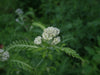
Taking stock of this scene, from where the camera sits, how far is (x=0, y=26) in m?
4.45

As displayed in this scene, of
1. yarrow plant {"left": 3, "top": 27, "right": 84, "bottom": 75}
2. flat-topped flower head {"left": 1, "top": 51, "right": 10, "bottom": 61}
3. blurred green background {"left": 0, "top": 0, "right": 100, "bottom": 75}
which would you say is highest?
blurred green background {"left": 0, "top": 0, "right": 100, "bottom": 75}

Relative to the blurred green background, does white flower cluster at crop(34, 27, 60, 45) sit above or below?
below

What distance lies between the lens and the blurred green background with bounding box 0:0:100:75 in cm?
351

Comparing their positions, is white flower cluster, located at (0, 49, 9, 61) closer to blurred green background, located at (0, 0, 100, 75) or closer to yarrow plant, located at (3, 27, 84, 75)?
yarrow plant, located at (3, 27, 84, 75)

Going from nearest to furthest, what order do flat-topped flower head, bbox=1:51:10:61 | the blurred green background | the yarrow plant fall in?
the yarrow plant < flat-topped flower head, bbox=1:51:10:61 < the blurred green background

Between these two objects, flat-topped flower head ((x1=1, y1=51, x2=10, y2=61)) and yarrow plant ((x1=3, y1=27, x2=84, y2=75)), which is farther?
flat-topped flower head ((x1=1, y1=51, x2=10, y2=61))

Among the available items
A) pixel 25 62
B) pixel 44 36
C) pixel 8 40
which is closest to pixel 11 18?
pixel 8 40

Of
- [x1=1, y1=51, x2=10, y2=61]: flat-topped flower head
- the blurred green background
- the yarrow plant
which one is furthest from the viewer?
the blurred green background

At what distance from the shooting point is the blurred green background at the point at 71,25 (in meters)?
3.51

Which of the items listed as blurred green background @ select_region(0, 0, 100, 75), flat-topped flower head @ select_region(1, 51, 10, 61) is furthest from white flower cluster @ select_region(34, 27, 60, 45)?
blurred green background @ select_region(0, 0, 100, 75)

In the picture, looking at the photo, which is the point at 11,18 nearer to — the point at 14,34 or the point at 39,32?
the point at 14,34

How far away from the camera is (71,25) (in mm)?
3123

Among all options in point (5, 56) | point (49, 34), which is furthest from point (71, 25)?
point (5, 56)

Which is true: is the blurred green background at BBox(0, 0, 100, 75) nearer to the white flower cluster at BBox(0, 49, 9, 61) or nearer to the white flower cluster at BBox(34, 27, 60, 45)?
the white flower cluster at BBox(0, 49, 9, 61)
